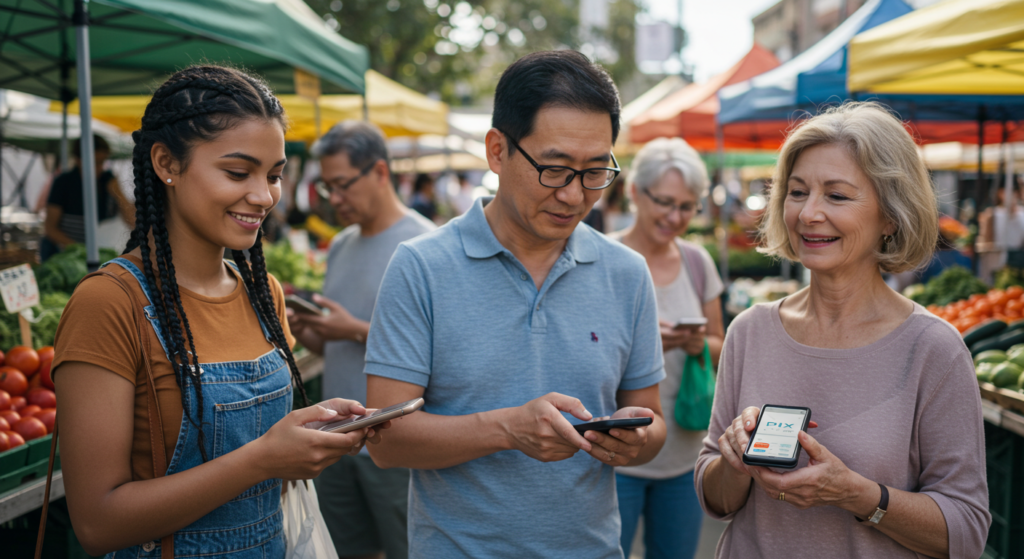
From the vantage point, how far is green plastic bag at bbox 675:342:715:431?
9.72 feet

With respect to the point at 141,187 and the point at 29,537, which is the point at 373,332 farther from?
the point at 29,537

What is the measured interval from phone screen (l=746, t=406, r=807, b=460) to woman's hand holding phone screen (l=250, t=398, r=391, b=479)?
899mm

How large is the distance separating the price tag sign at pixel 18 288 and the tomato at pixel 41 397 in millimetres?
347

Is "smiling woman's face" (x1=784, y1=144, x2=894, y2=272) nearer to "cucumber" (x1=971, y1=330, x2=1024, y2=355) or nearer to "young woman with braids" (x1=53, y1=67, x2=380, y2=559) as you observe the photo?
"young woman with braids" (x1=53, y1=67, x2=380, y2=559)

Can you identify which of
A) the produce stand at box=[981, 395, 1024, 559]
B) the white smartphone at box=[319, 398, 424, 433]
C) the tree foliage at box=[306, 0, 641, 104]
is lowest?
the produce stand at box=[981, 395, 1024, 559]

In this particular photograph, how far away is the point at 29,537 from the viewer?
2344 mm

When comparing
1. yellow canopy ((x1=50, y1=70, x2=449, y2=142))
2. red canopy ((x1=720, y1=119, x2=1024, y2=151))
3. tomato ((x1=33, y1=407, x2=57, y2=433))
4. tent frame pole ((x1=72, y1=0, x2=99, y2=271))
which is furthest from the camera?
red canopy ((x1=720, y1=119, x2=1024, y2=151))

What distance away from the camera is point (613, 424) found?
1591 millimetres

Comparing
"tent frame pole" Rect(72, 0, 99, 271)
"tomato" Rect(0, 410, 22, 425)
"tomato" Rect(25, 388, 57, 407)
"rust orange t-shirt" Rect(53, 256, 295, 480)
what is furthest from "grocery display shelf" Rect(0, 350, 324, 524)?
"tent frame pole" Rect(72, 0, 99, 271)

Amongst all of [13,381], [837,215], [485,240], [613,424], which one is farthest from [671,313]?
[13,381]

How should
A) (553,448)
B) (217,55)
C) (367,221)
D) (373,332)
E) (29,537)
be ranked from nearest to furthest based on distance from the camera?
(553,448), (373,332), (29,537), (367,221), (217,55)

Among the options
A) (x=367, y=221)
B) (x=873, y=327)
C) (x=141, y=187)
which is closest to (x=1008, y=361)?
(x=873, y=327)

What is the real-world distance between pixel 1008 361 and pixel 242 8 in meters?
4.44

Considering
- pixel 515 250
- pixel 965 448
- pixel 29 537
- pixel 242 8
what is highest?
pixel 242 8
